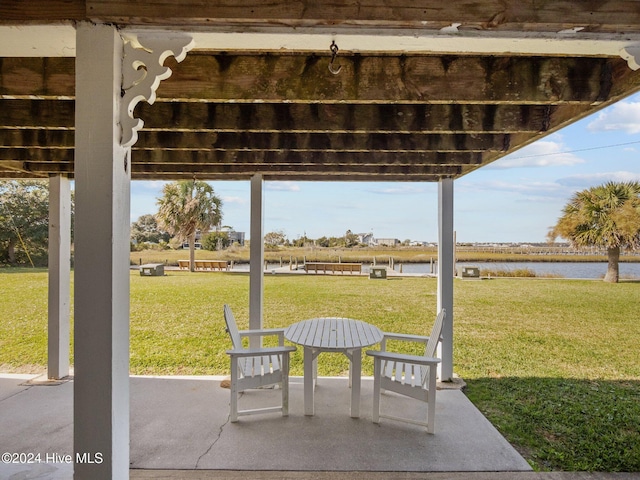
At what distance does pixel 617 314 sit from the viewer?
25.9 feet

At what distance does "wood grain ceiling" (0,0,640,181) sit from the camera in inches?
45.6

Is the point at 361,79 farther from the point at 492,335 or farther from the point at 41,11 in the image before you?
the point at 492,335

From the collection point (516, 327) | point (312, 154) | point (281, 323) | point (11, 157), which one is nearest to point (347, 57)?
point (312, 154)

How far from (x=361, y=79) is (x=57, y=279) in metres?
4.17

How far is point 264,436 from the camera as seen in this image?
2.72 metres

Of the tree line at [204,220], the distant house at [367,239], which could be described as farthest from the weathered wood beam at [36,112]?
the distant house at [367,239]

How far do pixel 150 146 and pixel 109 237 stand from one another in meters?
1.78

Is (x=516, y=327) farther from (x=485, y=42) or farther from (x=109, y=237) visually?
(x=109, y=237)

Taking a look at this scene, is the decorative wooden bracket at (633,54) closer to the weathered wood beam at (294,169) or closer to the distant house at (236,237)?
the weathered wood beam at (294,169)

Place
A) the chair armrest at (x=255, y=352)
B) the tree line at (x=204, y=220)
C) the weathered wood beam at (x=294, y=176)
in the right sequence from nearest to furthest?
the chair armrest at (x=255, y=352) → the weathered wood beam at (x=294, y=176) → the tree line at (x=204, y=220)

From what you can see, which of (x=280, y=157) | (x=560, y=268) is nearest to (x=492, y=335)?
(x=280, y=157)

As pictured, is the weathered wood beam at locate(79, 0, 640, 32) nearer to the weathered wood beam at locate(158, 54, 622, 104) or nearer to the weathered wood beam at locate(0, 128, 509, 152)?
the weathered wood beam at locate(158, 54, 622, 104)

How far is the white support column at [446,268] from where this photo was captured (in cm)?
383

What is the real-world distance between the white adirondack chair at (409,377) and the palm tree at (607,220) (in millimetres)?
10665
